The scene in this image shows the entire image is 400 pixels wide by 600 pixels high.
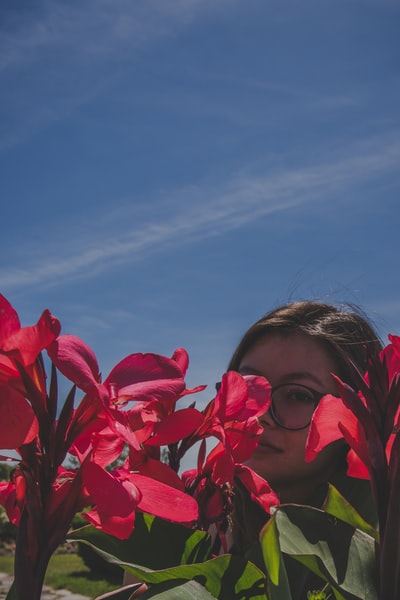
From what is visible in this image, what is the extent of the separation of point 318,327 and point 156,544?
4.01 ft

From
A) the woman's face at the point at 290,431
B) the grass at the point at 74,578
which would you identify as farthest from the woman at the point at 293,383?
the grass at the point at 74,578

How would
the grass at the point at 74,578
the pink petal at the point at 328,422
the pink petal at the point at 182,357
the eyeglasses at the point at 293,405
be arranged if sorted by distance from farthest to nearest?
the grass at the point at 74,578, the eyeglasses at the point at 293,405, the pink petal at the point at 182,357, the pink petal at the point at 328,422

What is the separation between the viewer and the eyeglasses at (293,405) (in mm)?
1338

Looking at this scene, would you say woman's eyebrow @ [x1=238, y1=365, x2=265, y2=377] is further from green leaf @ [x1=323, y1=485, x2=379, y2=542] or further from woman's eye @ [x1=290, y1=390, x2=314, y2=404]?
green leaf @ [x1=323, y1=485, x2=379, y2=542]

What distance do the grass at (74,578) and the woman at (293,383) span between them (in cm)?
727

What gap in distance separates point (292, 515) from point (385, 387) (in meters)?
0.13

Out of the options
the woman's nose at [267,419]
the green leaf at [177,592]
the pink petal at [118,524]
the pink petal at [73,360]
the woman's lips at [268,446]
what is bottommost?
the woman's lips at [268,446]

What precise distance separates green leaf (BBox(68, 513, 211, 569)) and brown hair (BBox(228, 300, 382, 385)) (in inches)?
43.4

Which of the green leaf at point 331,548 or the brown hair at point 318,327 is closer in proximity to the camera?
the green leaf at point 331,548

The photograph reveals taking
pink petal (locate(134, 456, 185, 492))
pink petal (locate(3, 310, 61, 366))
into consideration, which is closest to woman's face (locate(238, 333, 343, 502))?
pink petal (locate(134, 456, 185, 492))

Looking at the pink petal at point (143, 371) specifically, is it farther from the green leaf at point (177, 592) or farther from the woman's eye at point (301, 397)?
the woman's eye at point (301, 397)

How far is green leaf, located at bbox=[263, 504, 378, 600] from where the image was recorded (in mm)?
454

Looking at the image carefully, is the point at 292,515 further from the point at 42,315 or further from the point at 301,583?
the point at 42,315

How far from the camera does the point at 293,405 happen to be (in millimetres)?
1370
